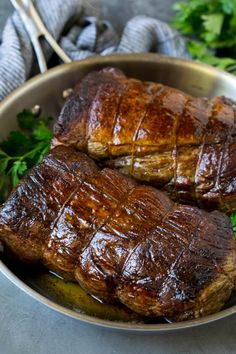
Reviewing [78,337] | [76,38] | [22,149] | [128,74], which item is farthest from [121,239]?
[76,38]

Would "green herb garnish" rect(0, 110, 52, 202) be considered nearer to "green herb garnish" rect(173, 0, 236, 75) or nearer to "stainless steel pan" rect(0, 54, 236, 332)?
"stainless steel pan" rect(0, 54, 236, 332)

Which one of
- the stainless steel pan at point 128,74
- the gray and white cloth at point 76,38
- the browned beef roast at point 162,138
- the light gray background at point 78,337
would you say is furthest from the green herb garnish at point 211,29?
the light gray background at point 78,337

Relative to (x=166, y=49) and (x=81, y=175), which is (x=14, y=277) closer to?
(x=81, y=175)

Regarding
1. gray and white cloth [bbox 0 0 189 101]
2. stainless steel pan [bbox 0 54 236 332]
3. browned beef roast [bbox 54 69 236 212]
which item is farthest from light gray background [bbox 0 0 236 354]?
gray and white cloth [bbox 0 0 189 101]

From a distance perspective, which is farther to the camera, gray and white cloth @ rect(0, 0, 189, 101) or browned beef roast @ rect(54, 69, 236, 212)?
gray and white cloth @ rect(0, 0, 189, 101)

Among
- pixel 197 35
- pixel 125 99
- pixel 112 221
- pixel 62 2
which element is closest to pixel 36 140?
pixel 125 99

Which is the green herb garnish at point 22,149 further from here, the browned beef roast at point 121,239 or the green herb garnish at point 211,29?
the green herb garnish at point 211,29

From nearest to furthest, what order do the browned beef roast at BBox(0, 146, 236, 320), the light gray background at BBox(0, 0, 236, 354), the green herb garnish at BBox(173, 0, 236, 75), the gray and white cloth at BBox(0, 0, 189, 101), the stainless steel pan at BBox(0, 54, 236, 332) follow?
the browned beef roast at BBox(0, 146, 236, 320) → the light gray background at BBox(0, 0, 236, 354) → the stainless steel pan at BBox(0, 54, 236, 332) → the gray and white cloth at BBox(0, 0, 189, 101) → the green herb garnish at BBox(173, 0, 236, 75)
